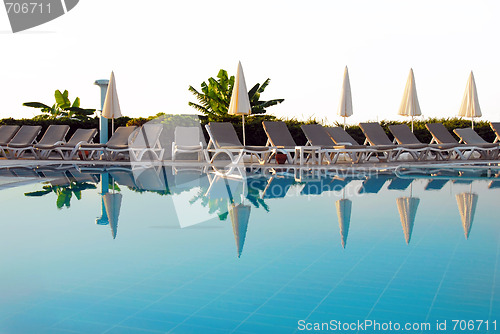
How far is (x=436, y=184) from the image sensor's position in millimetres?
8117

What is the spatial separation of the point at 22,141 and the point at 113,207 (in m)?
9.60

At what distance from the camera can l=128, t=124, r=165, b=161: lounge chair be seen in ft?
42.8

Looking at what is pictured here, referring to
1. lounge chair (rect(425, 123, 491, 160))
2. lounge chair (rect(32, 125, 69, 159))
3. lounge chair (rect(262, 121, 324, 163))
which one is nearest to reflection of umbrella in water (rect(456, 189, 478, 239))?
lounge chair (rect(262, 121, 324, 163))

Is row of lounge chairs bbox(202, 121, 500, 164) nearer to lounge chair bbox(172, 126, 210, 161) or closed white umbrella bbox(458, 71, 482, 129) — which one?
closed white umbrella bbox(458, 71, 482, 129)

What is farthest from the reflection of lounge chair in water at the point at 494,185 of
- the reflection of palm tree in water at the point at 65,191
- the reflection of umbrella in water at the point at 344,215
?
the reflection of palm tree in water at the point at 65,191

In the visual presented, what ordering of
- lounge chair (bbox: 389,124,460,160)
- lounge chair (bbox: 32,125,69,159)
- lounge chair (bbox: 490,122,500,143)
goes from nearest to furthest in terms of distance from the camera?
lounge chair (bbox: 389,124,460,160), lounge chair (bbox: 490,122,500,143), lounge chair (bbox: 32,125,69,159)

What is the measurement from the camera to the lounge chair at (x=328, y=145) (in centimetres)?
1147

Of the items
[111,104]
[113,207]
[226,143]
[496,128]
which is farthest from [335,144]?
[113,207]

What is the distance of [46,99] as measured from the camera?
2530cm

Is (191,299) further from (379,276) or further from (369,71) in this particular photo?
(369,71)

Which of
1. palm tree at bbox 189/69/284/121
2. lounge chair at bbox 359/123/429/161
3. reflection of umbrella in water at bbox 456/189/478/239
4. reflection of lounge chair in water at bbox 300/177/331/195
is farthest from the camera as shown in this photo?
palm tree at bbox 189/69/284/121

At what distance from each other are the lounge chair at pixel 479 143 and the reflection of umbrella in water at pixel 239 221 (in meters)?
8.71

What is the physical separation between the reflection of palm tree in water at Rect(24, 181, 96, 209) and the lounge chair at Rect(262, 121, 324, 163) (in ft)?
15.4

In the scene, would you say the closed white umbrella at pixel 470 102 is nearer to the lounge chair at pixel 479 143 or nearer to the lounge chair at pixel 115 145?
the lounge chair at pixel 479 143
